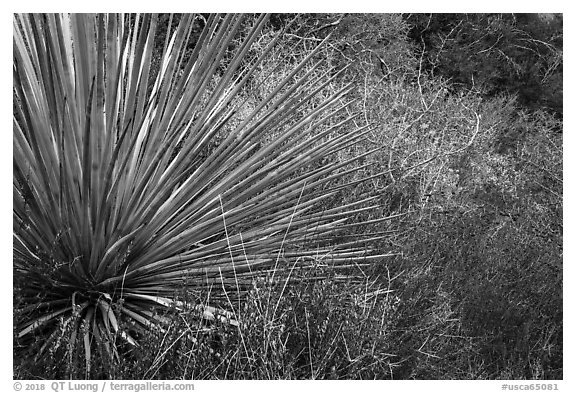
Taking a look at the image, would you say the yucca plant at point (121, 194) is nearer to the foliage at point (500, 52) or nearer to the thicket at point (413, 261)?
the thicket at point (413, 261)

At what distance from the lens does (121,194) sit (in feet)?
10.1

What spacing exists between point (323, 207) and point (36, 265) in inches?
67.6

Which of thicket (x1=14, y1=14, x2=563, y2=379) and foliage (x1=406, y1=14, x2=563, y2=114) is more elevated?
foliage (x1=406, y1=14, x2=563, y2=114)

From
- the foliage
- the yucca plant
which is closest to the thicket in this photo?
the foliage

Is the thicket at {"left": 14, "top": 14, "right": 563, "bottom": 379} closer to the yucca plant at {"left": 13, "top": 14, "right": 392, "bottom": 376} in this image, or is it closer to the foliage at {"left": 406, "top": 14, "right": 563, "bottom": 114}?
the foliage at {"left": 406, "top": 14, "right": 563, "bottom": 114}

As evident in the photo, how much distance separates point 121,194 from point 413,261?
6.99ft

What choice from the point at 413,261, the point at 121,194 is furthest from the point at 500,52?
the point at 121,194

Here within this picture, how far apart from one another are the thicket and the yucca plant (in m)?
0.18

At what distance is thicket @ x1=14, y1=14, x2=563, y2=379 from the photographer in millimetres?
2824

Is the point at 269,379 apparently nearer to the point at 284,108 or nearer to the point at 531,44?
the point at 284,108

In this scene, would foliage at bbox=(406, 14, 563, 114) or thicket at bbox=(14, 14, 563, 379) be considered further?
foliage at bbox=(406, 14, 563, 114)

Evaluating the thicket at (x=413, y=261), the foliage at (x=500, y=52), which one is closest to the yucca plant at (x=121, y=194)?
the thicket at (x=413, y=261)

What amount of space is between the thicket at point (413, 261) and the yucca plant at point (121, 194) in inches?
7.1

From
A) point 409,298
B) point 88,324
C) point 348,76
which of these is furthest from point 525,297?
point 348,76
